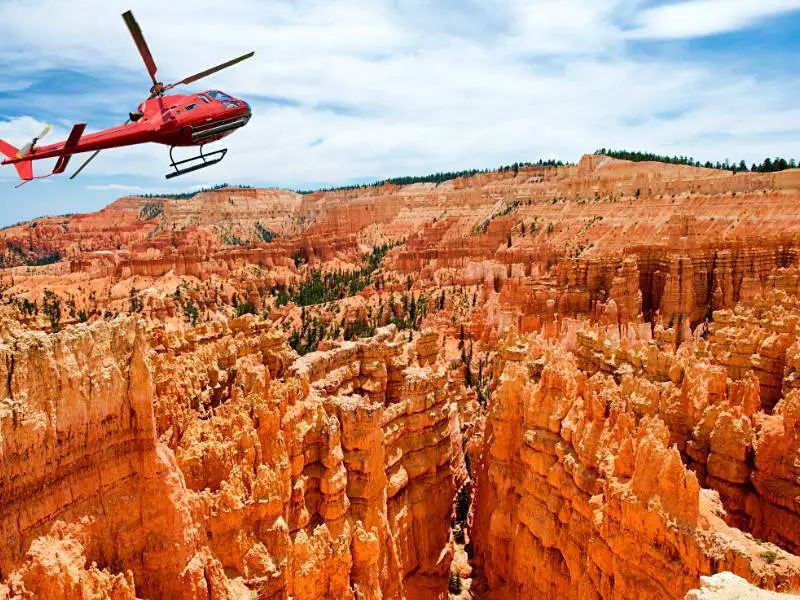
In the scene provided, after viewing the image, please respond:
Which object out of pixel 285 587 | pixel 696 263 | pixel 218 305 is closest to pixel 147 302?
pixel 218 305

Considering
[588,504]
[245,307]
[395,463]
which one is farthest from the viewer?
[245,307]

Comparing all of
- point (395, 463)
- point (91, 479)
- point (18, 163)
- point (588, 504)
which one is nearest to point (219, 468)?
point (91, 479)

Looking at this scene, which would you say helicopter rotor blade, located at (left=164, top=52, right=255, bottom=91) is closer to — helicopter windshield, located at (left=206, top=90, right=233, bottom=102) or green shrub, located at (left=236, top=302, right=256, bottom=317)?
helicopter windshield, located at (left=206, top=90, right=233, bottom=102)

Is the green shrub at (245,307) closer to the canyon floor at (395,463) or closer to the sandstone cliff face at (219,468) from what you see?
the canyon floor at (395,463)

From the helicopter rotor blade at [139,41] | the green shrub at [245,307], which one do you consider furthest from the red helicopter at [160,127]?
the green shrub at [245,307]

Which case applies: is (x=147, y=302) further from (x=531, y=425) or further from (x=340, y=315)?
(x=531, y=425)

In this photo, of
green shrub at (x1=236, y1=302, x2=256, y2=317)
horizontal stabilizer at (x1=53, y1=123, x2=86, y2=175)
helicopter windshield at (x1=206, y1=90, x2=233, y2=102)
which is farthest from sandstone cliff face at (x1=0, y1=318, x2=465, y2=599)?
green shrub at (x1=236, y1=302, x2=256, y2=317)

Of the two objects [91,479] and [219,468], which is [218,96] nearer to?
[219,468]

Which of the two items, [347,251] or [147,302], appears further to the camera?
[347,251]
